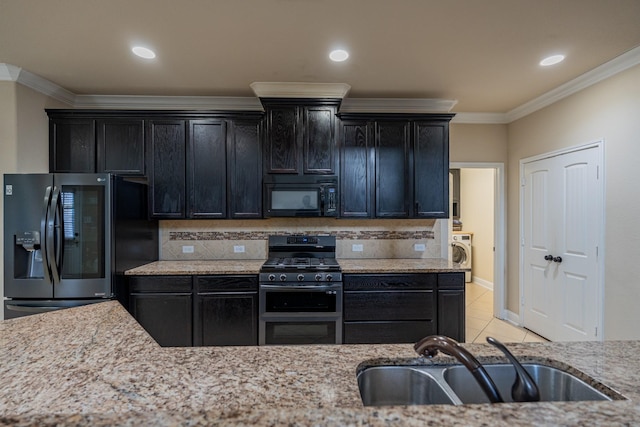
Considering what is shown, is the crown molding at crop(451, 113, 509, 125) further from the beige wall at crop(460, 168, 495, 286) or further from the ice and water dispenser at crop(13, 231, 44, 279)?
the ice and water dispenser at crop(13, 231, 44, 279)

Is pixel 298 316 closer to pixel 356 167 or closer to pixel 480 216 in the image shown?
pixel 356 167

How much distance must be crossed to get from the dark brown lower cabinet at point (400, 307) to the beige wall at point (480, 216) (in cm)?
311

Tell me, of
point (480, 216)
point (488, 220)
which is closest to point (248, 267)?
point (488, 220)

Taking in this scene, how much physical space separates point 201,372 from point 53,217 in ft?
8.06

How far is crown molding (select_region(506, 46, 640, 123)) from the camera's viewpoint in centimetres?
254

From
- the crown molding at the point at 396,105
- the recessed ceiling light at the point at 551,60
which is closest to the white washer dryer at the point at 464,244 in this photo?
the crown molding at the point at 396,105

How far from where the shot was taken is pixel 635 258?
2525 mm

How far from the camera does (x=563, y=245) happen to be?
3.20 m

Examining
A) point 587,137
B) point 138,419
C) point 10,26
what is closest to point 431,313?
point 587,137

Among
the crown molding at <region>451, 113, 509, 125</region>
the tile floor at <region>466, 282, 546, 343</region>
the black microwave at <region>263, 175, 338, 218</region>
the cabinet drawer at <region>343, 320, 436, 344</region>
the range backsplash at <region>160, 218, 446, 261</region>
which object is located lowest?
the tile floor at <region>466, 282, 546, 343</region>

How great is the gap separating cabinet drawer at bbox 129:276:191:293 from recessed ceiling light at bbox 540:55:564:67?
3.61 metres

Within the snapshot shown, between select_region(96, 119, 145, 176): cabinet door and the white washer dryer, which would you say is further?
the white washer dryer

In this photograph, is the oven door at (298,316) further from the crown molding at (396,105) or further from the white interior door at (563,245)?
the white interior door at (563,245)

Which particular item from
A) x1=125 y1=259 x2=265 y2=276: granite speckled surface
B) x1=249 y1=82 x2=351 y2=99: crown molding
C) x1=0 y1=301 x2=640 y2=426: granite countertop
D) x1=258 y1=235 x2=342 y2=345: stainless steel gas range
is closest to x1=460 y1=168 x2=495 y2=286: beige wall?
x1=249 y1=82 x2=351 y2=99: crown molding
